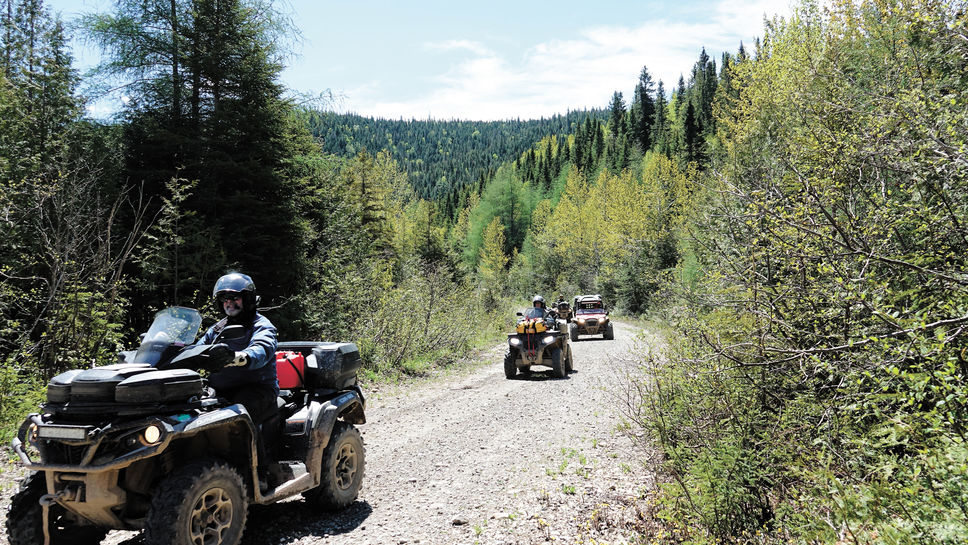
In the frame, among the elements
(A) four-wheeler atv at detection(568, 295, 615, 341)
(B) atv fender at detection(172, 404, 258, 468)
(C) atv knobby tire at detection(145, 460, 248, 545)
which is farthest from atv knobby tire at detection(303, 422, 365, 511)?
(A) four-wheeler atv at detection(568, 295, 615, 341)

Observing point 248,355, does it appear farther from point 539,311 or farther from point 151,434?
point 539,311

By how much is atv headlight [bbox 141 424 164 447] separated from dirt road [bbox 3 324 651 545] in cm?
163

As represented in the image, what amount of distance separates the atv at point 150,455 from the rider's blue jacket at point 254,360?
12cm

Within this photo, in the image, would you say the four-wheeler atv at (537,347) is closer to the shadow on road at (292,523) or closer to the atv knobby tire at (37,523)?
the shadow on road at (292,523)

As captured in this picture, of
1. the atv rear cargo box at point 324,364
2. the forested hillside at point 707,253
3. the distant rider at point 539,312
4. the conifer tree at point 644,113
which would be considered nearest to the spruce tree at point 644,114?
the conifer tree at point 644,113

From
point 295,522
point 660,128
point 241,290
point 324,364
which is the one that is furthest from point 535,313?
point 660,128

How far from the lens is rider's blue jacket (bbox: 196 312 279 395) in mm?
4054

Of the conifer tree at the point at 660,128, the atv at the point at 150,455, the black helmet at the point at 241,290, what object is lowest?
the atv at the point at 150,455

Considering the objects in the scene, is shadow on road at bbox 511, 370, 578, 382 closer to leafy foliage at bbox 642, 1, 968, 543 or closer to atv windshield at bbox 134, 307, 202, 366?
leafy foliage at bbox 642, 1, 968, 543

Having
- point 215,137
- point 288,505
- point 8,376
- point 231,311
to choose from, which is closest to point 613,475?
point 288,505

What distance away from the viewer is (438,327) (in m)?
17.2

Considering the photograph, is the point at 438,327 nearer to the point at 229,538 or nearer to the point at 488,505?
the point at 488,505

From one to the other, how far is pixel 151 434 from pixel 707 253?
6.28 metres

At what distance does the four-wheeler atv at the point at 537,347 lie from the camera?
13.5 m
